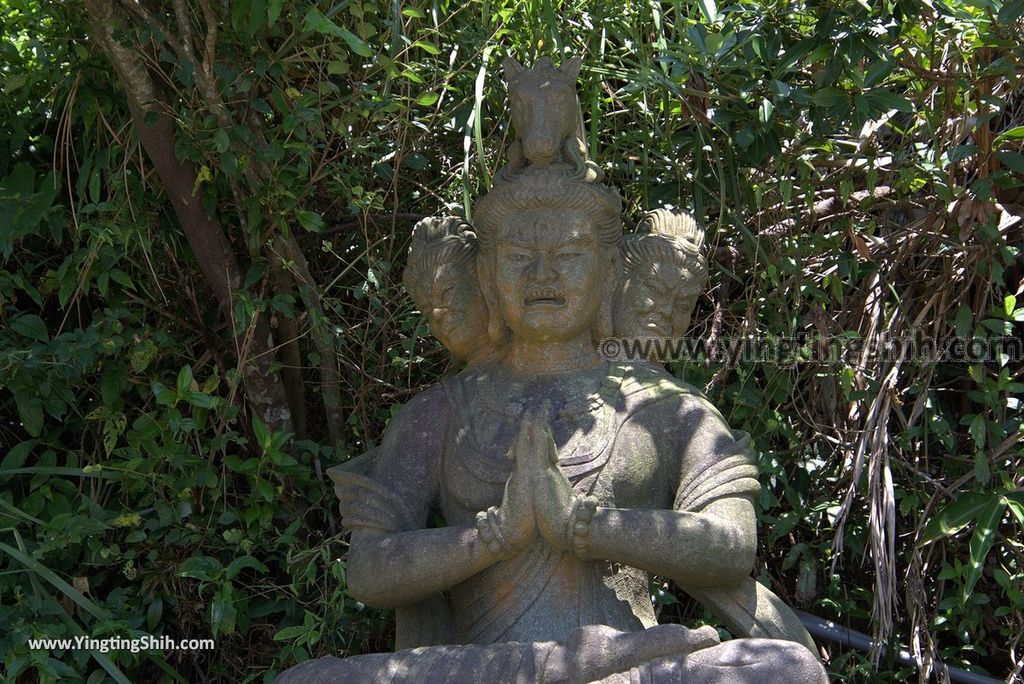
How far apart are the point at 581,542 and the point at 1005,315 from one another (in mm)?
1983

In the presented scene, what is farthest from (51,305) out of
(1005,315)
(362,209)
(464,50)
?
(1005,315)

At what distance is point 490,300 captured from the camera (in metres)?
4.19

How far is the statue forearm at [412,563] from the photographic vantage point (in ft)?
12.1

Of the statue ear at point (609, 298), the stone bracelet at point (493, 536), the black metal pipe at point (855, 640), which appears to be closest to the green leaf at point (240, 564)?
the stone bracelet at point (493, 536)

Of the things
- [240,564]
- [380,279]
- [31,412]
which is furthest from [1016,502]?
[31,412]

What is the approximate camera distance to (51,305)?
535cm

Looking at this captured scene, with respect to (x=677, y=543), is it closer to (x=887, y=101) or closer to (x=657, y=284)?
(x=657, y=284)

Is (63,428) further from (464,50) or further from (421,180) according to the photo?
(464,50)

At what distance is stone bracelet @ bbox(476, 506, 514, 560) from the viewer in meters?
3.66

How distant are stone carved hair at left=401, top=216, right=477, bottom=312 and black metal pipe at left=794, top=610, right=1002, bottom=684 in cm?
175

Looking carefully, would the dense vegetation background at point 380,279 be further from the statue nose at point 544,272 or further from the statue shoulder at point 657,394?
the statue shoulder at point 657,394

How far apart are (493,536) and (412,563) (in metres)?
0.23

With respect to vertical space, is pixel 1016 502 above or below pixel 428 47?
below

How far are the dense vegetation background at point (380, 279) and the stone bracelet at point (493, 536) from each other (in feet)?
3.58
